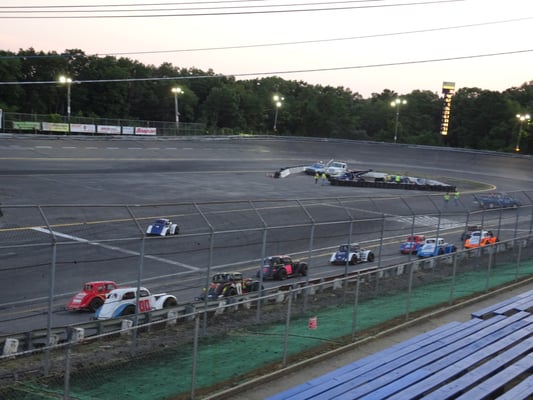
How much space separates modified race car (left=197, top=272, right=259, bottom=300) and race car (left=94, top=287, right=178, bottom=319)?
3.81ft

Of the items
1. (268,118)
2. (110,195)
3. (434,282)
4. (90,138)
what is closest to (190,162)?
(90,138)

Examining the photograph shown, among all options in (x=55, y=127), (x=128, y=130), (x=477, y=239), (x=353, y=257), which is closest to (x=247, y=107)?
(x=128, y=130)

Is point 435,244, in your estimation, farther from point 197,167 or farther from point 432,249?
point 197,167

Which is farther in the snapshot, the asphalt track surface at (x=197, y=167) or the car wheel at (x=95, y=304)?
the asphalt track surface at (x=197, y=167)

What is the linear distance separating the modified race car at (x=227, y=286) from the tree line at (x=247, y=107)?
7916 cm

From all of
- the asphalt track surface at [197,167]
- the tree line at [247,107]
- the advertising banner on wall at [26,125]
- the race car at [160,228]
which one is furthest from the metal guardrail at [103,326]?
the tree line at [247,107]

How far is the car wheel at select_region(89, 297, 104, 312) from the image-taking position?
15.8 meters

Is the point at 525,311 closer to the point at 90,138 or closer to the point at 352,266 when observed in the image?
the point at 352,266

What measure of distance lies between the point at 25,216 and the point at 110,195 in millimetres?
10220

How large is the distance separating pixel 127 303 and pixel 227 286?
3.00 m

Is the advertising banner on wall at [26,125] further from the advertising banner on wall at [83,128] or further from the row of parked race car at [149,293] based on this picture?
the row of parked race car at [149,293]

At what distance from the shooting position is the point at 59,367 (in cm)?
1114

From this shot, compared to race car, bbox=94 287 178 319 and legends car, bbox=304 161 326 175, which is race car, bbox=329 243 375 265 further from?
legends car, bbox=304 161 326 175

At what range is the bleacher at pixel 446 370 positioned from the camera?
7.67 m
